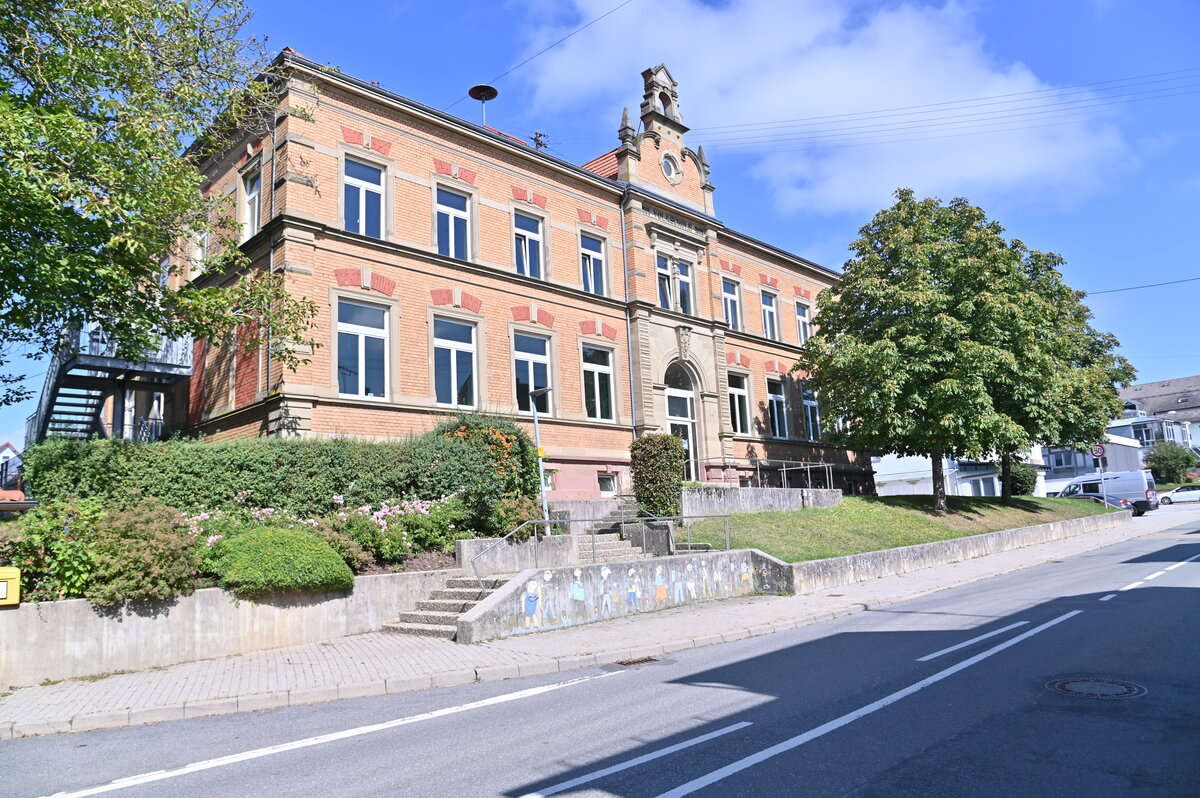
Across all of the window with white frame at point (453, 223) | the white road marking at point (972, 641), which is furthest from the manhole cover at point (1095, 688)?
the window with white frame at point (453, 223)

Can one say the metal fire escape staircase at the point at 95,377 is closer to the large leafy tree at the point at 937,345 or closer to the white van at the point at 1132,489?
the large leafy tree at the point at 937,345

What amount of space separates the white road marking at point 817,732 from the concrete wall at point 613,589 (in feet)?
20.0

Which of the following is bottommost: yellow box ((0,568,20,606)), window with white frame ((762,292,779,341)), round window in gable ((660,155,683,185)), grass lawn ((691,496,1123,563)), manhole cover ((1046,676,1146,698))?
manhole cover ((1046,676,1146,698))

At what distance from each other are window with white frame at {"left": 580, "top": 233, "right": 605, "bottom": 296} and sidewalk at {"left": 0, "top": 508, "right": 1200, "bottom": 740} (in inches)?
504

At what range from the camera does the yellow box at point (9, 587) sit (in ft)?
29.7

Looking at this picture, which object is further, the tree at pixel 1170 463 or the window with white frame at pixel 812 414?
the tree at pixel 1170 463

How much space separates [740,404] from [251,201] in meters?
18.1

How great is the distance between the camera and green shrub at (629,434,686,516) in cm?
1923

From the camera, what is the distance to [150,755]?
6.59 meters

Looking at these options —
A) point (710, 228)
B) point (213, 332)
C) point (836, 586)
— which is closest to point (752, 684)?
point (836, 586)

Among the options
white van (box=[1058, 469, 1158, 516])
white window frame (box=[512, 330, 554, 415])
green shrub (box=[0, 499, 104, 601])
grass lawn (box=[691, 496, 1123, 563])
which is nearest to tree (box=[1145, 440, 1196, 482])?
white van (box=[1058, 469, 1158, 516])

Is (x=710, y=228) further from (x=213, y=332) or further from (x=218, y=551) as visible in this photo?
(x=218, y=551)

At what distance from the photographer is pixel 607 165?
2773cm

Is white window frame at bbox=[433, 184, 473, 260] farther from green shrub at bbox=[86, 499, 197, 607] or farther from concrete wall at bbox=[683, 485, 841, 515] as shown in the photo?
green shrub at bbox=[86, 499, 197, 607]
